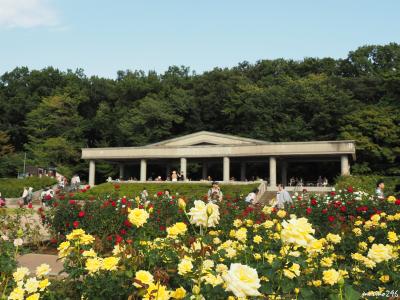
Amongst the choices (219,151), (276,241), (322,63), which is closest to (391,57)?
(322,63)

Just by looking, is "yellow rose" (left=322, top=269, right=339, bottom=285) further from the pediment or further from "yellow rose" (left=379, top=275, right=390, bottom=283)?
the pediment

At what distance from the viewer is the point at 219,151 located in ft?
132

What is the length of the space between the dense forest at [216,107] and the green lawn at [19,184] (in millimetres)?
9591

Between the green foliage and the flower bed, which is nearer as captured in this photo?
the flower bed

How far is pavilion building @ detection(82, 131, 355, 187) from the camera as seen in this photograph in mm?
36406

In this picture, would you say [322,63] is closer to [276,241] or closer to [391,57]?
[391,57]

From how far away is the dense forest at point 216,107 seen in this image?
43.0 meters

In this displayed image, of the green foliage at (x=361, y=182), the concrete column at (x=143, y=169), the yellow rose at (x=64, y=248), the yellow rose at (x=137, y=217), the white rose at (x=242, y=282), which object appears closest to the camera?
the white rose at (x=242, y=282)

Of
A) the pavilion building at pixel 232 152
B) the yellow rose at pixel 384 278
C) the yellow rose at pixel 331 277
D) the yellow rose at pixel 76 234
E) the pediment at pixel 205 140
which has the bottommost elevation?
the yellow rose at pixel 384 278

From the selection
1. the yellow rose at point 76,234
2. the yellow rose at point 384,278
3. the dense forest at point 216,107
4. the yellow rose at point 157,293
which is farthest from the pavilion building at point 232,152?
the yellow rose at point 157,293

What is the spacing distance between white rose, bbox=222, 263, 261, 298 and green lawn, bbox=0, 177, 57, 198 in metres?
35.0

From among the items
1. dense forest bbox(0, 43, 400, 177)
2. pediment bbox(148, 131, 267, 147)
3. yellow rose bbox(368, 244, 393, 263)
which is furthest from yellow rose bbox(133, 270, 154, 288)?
dense forest bbox(0, 43, 400, 177)

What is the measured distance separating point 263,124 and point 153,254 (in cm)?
4574

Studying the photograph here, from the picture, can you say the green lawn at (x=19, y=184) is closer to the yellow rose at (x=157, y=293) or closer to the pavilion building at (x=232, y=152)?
the pavilion building at (x=232, y=152)
